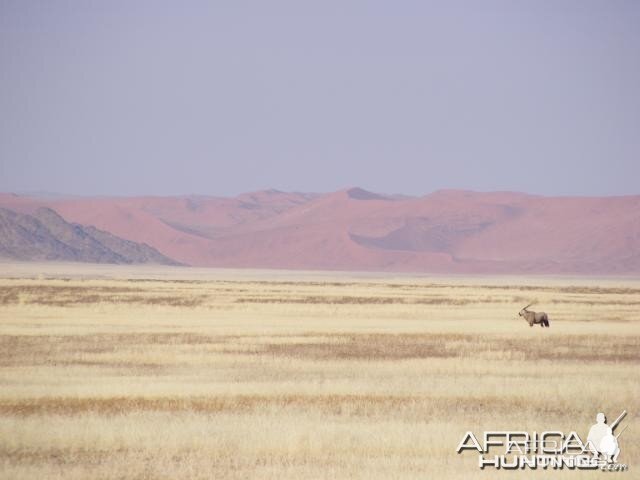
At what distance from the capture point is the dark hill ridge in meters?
150

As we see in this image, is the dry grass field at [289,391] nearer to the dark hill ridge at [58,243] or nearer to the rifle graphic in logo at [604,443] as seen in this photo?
the rifle graphic in logo at [604,443]

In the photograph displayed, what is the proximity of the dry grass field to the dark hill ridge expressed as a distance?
361 ft

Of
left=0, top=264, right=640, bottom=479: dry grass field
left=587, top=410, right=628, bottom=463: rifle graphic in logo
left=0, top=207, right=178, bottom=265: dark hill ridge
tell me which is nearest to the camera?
left=587, top=410, right=628, bottom=463: rifle graphic in logo

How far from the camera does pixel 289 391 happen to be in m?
21.7

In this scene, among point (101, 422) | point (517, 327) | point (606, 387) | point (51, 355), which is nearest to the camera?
point (101, 422)

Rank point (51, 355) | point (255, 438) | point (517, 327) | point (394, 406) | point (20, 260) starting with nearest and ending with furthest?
point (255, 438)
point (394, 406)
point (51, 355)
point (517, 327)
point (20, 260)

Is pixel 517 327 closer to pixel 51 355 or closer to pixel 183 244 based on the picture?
pixel 51 355

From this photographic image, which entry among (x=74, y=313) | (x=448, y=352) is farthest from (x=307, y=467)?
(x=74, y=313)

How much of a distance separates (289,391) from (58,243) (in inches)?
5438

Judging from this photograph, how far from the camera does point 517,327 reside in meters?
39.7

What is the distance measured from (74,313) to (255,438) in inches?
1135

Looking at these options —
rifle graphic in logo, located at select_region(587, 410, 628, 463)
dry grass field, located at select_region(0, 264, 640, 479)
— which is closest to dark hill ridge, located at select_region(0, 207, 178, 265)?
dry grass field, located at select_region(0, 264, 640, 479)

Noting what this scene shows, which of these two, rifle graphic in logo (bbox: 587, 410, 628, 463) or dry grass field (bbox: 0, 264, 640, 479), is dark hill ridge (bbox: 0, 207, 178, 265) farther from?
rifle graphic in logo (bbox: 587, 410, 628, 463)

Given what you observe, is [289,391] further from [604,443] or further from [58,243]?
[58,243]
